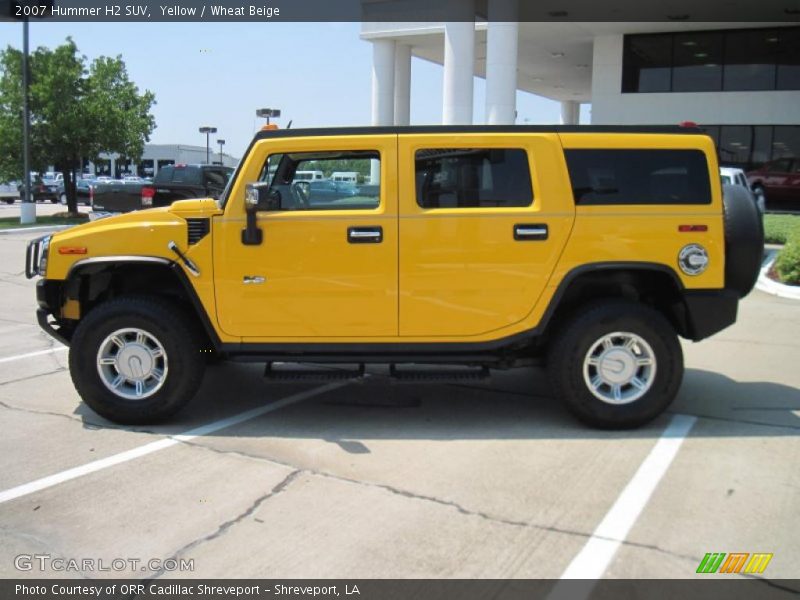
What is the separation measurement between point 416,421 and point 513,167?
1.97 m

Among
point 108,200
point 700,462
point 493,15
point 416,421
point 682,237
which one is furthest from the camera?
point 493,15

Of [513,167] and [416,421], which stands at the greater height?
[513,167]

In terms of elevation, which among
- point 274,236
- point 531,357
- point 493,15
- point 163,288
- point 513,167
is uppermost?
point 493,15

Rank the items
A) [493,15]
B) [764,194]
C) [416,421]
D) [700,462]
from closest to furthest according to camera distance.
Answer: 1. [700,462]
2. [416,421]
3. [493,15]
4. [764,194]

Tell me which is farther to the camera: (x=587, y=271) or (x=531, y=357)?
(x=531, y=357)

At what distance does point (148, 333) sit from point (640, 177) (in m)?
3.57

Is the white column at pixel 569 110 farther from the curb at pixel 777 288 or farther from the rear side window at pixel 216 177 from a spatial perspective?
the curb at pixel 777 288

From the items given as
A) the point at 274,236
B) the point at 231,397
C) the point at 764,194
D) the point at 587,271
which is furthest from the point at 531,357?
the point at 764,194

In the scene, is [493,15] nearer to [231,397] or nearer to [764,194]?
[764,194]

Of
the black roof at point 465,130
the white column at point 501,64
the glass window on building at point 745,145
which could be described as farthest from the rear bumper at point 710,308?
the glass window on building at point 745,145

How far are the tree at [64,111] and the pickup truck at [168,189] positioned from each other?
9.01 m

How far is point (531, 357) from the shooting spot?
5.74 meters

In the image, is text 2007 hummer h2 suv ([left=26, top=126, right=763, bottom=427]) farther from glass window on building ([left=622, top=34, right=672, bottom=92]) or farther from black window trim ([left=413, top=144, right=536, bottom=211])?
glass window on building ([left=622, top=34, right=672, bottom=92])

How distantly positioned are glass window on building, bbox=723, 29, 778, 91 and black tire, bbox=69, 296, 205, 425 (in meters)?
24.7
